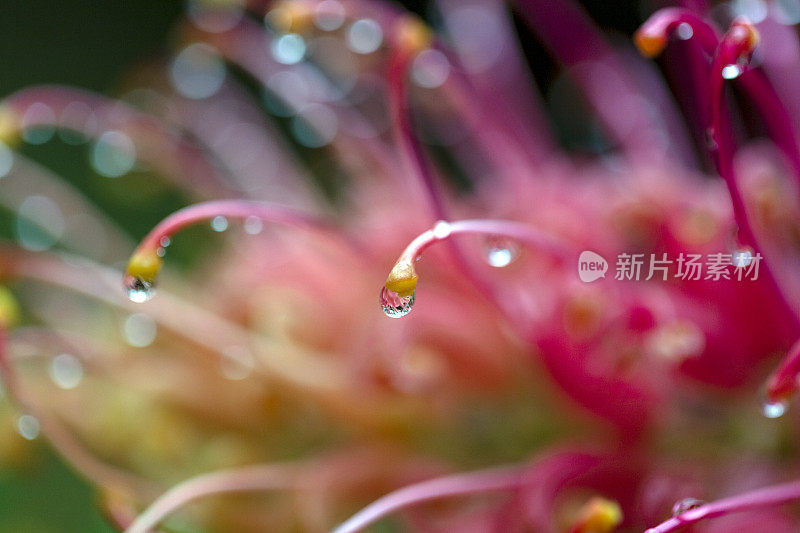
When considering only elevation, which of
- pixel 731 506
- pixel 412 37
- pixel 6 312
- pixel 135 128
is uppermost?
pixel 135 128

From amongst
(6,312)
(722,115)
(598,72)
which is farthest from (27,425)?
(598,72)

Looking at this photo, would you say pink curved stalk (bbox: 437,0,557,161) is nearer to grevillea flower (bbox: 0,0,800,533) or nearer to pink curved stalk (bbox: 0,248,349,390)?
grevillea flower (bbox: 0,0,800,533)

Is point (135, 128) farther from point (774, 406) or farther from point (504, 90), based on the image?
point (774, 406)

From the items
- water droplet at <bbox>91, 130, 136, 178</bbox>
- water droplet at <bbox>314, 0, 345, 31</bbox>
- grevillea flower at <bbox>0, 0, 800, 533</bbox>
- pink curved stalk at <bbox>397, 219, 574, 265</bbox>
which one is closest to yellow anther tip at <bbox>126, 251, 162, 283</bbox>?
grevillea flower at <bbox>0, 0, 800, 533</bbox>

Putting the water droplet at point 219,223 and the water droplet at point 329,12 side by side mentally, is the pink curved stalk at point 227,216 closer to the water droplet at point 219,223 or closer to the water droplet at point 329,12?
the water droplet at point 219,223

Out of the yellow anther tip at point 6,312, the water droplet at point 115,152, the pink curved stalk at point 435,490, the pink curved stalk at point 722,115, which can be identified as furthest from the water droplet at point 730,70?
the water droplet at point 115,152

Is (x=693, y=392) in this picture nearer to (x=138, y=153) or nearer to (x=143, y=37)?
(x=138, y=153)


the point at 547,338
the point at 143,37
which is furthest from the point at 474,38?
the point at 143,37
